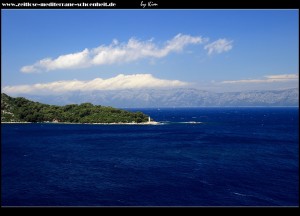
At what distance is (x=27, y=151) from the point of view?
91875 millimetres

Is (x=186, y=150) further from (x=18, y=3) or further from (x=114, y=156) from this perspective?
(x=18, y=3)

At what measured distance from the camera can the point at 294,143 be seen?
110 meters

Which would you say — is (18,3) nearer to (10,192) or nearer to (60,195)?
(60,195)

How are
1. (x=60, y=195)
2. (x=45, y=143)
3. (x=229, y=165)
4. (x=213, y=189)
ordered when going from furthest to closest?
1. (x=45, y=143)
2. (x=229, y=165)
3. (x=213, y=189)
4. (x=60, y=195)

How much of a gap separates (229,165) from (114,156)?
1259 inches

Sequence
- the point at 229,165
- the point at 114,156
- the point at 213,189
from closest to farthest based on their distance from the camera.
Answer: the point at 213,189
the point at 229,165
the point at 114,156

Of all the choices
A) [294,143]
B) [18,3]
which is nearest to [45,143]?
[294,143]

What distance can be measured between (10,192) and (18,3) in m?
48.2

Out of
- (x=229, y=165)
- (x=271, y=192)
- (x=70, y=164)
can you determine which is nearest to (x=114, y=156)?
(x=70, y=164)

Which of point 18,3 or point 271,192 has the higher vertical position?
point 18,3
